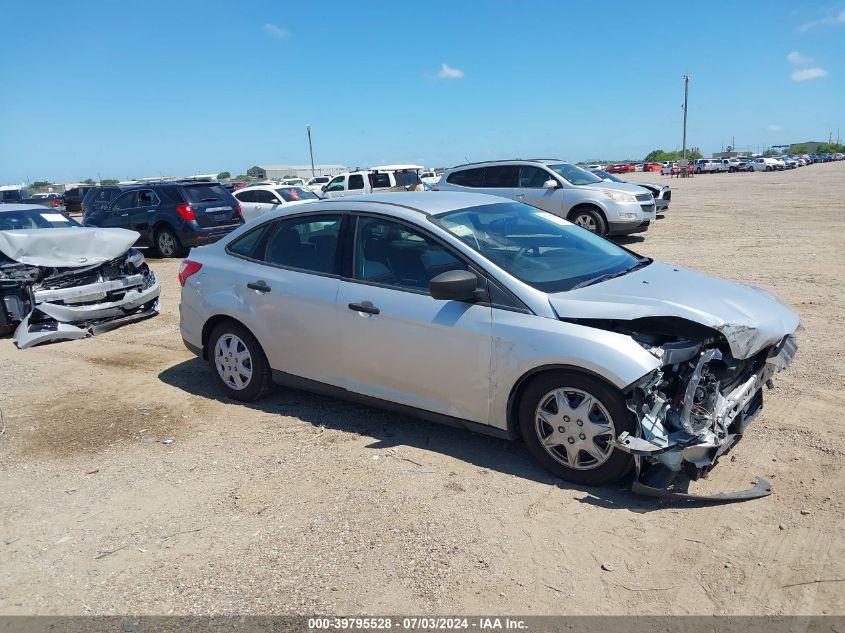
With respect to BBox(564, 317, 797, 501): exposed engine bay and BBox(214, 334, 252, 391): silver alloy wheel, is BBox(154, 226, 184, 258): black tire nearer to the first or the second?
BBox(214, 334, 252, 391): silver alloy wheel

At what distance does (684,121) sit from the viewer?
70625 millimetres

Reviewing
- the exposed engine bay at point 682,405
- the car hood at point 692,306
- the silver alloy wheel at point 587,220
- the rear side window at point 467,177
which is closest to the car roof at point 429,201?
the car hood at point 692,306

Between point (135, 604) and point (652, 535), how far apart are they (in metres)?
2.58

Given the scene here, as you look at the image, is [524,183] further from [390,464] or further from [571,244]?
[390,464]

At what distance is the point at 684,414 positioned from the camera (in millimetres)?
3590

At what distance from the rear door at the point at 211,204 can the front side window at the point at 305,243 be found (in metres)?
10.3

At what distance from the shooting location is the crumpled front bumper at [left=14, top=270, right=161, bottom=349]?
7.72 m

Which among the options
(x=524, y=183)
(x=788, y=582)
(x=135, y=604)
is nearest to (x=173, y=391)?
(x=135, y=604)

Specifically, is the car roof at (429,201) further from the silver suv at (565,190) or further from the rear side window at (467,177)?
the rear side window at (467,177)

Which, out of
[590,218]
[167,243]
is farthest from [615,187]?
[167,243]

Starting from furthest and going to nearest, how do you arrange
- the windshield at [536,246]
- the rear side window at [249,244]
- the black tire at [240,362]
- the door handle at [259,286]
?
the rear side window at [249,244] → the black tire at [240,362] → the door handle at [259,286] → the windshield at [536,246]

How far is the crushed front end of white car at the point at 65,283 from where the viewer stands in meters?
7.75

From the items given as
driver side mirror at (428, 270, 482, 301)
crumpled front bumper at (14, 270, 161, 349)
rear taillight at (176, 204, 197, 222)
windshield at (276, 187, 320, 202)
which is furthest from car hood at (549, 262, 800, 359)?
windshield at (276, 187, 320, 202)

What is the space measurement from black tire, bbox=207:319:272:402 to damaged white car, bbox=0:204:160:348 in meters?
3.36
